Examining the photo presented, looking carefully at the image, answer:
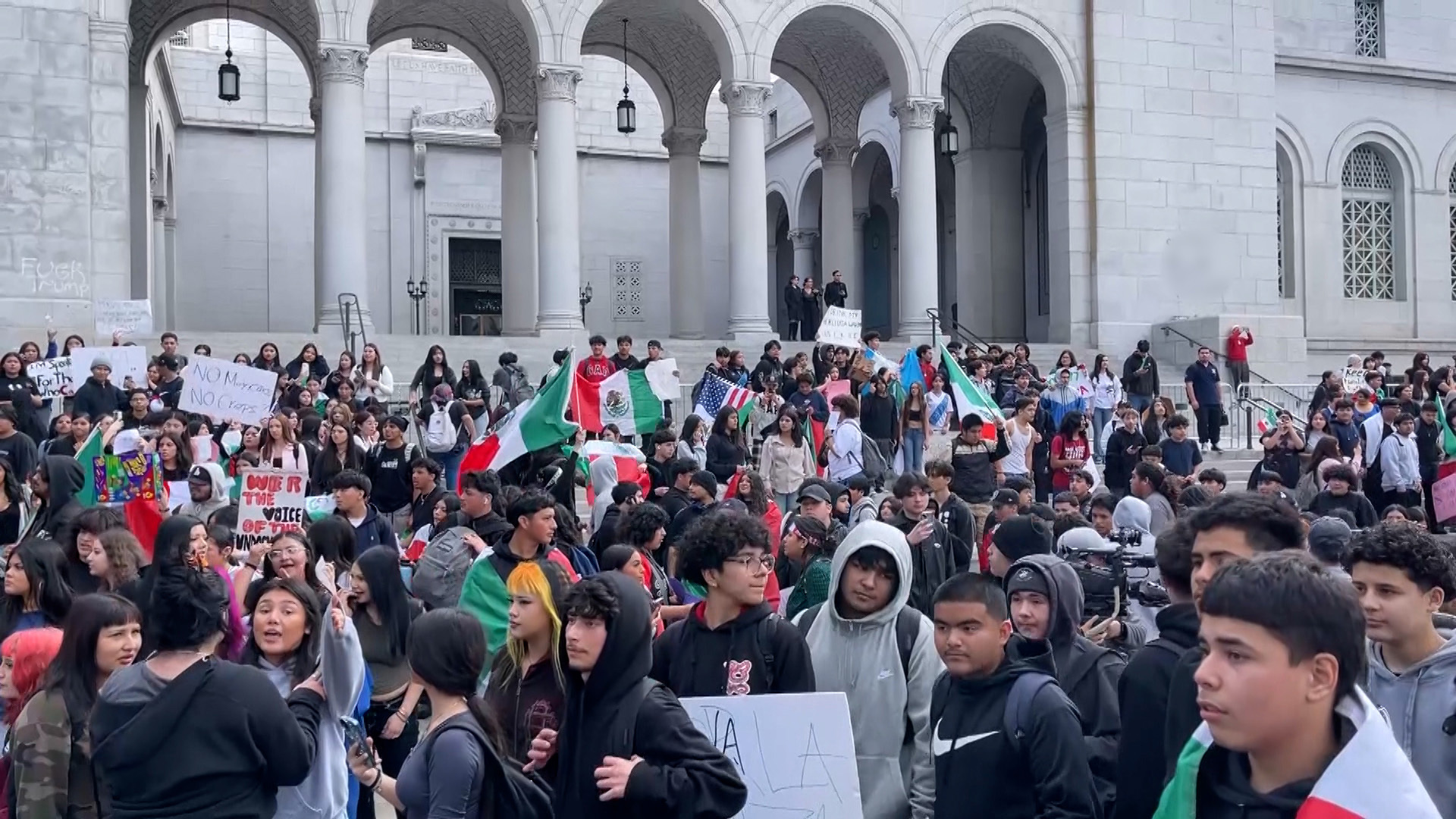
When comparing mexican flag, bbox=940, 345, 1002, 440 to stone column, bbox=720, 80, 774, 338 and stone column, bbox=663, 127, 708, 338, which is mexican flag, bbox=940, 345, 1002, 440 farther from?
stone column, bbox=663, 127, 708, 338

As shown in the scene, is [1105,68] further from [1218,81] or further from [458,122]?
[458,122]

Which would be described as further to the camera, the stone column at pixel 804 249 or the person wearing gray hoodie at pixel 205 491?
the stone column at pixel 804 249

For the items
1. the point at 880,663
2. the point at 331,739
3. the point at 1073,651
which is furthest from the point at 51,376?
the point at 1073,651

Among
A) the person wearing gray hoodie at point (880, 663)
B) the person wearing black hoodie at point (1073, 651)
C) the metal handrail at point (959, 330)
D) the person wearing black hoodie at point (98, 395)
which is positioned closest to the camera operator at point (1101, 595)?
the person wearing black hoodie at point (1073, 651)

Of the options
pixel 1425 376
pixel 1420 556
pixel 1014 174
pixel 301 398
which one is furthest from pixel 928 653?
pixel 1014 174

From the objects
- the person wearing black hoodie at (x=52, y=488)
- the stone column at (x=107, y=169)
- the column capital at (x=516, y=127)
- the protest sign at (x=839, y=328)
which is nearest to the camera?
the person wearing black hoodie at (x=52, y=488)

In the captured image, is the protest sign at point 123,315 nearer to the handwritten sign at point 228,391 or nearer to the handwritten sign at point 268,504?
the handwritten sign at point 228,391

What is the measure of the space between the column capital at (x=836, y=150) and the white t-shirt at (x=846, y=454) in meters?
16.3

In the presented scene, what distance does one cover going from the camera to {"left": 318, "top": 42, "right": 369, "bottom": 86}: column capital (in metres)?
23.1

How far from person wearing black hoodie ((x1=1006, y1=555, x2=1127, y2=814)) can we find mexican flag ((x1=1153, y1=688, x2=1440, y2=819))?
5.63ft

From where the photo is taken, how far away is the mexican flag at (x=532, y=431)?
39.7 ft

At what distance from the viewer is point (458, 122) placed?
3497 cm

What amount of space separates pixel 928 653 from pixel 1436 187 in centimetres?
3310

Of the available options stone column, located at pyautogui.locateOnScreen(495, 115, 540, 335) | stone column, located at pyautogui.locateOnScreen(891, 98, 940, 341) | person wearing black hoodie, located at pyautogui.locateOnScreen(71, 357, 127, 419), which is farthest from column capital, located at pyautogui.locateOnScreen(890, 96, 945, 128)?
person wearing black hoodie, located at pyautogui.locateOnScreen(71, 357, 127, 419)
